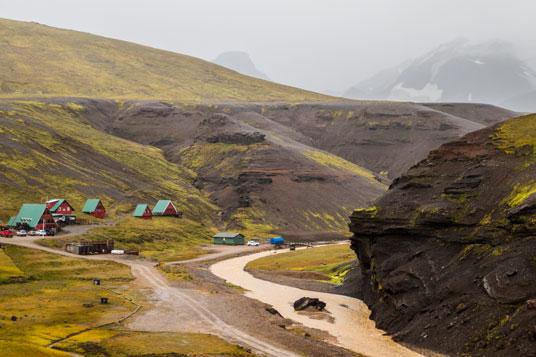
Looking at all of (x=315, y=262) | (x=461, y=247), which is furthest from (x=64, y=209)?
(x=461, y=247)

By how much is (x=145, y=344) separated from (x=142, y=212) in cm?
13447

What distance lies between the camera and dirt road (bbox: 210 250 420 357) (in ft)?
189

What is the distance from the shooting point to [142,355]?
45.8m

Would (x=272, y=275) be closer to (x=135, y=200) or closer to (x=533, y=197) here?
(x=533, y=197)

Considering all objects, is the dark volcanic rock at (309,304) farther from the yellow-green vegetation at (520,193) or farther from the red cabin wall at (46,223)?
the red cabin wall at (46,223)

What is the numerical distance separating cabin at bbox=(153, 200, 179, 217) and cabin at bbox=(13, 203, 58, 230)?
172ft

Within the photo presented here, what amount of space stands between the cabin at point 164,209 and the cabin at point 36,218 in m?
52.5

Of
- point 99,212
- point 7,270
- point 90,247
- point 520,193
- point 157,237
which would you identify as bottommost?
point 157,237

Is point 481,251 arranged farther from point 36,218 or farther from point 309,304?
point 36,218

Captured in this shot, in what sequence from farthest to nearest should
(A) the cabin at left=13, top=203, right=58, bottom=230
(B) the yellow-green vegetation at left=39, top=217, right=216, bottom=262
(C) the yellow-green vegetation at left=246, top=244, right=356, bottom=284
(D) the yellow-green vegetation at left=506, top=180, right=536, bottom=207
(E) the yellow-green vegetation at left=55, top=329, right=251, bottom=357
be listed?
(B) the yellow-green vegetation at left=39, top=217, right=216, bottom=262 → (A) the cabin at left=13, top=203, right=58, bottom=230 → (C) the yellow-green vegetation at left=246, top=244, right=356, bottom=284 → (D) the yellow-green vegetation at left=506, top=180, right=536, bottom=207 → (E) the yellow-green vegetation at left=55, top=329, right=251, bottom=357

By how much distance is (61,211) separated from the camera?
514 ft

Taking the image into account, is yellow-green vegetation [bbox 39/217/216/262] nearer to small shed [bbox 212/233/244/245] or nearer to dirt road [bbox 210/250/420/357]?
small shed [bbox 212/233/244/245]

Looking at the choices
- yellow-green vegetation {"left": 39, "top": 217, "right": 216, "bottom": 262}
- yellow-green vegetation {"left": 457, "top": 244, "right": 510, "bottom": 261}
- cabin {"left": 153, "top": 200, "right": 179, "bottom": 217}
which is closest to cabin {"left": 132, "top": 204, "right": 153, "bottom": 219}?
yellow-green vegetation {"left": 39, "top": 217, "right": 216, "bottom": 262}

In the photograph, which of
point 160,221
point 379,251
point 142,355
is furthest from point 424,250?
point 160,221
